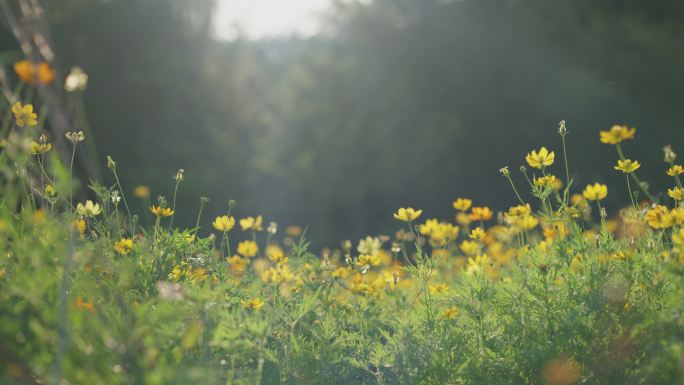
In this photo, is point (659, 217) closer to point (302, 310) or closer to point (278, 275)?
point (302, 310)

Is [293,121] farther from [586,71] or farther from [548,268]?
[548,268]

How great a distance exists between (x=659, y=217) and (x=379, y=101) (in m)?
12.3

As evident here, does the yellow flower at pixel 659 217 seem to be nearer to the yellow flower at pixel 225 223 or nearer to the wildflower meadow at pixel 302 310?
the wildflower meadow at pixel 302 310

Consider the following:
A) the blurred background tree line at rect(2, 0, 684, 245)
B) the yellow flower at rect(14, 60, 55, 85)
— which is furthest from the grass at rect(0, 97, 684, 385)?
the blurred background tree line at rect(2, 0, 684, 245)

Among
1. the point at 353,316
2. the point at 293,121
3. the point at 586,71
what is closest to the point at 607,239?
the point at 353,316

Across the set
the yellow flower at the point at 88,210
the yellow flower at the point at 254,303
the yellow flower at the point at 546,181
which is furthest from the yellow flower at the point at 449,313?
the yellow flower at the point at 88,210

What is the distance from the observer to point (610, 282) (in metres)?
2.39

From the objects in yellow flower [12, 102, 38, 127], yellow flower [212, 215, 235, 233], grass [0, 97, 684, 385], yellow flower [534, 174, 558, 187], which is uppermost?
yellow flower [12, 102, 38, 127]

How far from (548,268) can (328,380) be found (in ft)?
3.12

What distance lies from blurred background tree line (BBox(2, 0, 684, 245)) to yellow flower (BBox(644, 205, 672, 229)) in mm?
9191

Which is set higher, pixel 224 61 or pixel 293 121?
pixel 224 61

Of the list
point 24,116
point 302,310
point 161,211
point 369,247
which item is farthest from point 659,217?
point 24,116

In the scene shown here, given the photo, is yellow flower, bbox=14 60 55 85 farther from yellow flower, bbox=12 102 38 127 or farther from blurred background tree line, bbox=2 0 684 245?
blurred background tree line, bbox=2 0 684 245

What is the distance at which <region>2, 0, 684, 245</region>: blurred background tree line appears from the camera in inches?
496
